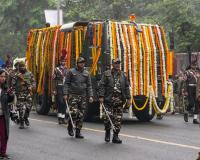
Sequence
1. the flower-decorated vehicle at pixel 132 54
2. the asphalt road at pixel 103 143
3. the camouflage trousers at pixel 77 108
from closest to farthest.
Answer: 1. the asphalt road at pixel 103 143
2. the camouflage trousers at pixel 77 108
3. the flower-decorated vehicle at pixel 132 54

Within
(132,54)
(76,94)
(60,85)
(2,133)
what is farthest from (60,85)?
(2,133)

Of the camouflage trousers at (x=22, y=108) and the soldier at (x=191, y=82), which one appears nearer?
the camouflage trousers at (x=22, y=108)

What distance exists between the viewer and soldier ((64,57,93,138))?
45.4 ft

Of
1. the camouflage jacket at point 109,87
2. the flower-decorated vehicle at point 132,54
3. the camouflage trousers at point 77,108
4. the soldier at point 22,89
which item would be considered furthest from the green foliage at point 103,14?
the camouflage jacket at point 109,87

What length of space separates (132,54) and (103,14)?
20.0 m

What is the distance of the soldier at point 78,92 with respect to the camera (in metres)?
13.9

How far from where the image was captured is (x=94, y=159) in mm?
10859

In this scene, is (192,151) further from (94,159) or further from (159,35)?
(159,35)

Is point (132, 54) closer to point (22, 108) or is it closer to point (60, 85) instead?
point (60, 85)

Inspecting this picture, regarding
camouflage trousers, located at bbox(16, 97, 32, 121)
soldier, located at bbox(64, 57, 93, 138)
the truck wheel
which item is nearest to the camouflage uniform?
camouflage trousers, located at bbox(16, 97, 32, 121)

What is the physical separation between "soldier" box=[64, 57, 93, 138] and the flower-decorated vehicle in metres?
3.11

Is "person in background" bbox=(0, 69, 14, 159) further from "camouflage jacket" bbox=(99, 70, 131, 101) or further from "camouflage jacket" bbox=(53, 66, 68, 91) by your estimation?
"camouflage jacket" bbox=(53, 66, 68, 91)

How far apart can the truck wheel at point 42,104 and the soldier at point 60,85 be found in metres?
2.43

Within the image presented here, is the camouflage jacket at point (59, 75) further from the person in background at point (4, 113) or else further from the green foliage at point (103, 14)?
the green foliage at point (103, 14)
